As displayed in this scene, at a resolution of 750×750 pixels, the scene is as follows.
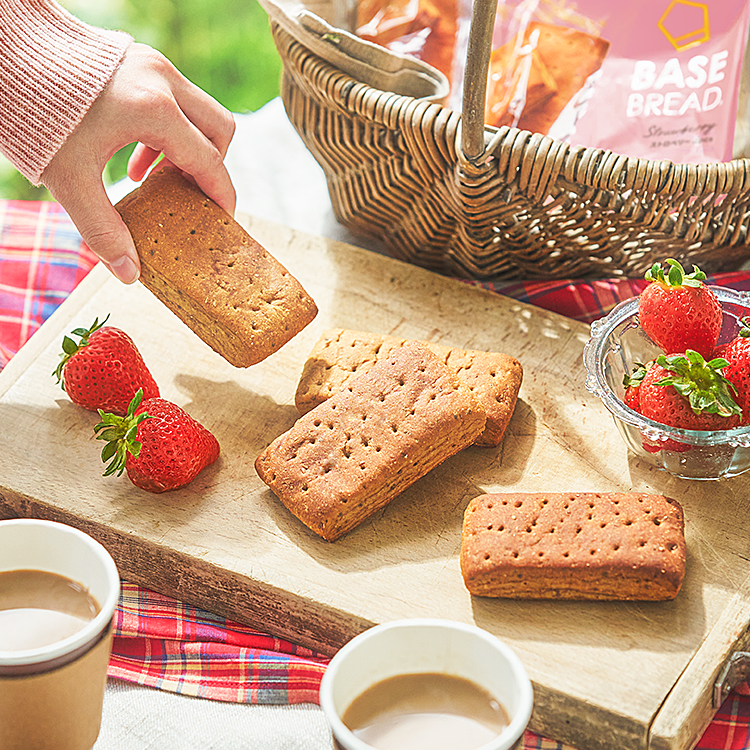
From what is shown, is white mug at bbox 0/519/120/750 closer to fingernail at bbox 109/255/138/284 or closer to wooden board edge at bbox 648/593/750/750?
fingernail at bbox 109/255/138/284

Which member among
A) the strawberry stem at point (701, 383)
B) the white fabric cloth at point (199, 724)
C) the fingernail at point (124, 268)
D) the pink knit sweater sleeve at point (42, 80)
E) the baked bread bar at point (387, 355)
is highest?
the pink knit sweater sleeve at point (42, 80)

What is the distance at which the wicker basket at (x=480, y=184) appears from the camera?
137cm

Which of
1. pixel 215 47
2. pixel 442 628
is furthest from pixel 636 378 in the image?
pixel 215 47

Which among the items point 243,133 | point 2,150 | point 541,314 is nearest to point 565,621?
point 541,314

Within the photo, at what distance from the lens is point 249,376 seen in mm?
1456

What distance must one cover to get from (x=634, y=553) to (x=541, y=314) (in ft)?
1.84

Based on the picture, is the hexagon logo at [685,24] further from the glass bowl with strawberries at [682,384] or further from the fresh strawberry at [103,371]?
the fresh strawberry at [103,371]

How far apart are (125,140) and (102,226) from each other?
125 millimetres

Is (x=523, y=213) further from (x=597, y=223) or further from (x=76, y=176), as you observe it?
(x=76, y=176)

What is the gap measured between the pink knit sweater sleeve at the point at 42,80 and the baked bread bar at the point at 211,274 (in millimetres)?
160

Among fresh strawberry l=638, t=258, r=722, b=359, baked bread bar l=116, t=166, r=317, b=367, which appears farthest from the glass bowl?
baked bread bar l=116, t=166, r=317, b=367

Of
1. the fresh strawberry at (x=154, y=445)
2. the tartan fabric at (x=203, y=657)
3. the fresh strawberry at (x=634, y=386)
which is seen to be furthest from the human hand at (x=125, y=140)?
the fresh strawberry at (x=634, y=386)

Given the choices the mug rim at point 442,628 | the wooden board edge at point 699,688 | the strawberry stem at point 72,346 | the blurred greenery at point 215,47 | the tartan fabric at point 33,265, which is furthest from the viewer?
the blurred greenery at point 215,47

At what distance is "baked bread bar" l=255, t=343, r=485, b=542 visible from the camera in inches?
46.3
